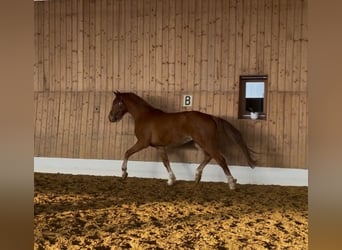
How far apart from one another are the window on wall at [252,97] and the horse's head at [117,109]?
1.74 meters

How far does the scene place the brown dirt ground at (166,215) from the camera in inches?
126

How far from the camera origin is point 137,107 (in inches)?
249

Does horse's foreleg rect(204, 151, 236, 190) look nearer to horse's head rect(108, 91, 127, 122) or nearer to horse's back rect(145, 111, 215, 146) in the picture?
horse's back rect(145, 111, 215, 146)

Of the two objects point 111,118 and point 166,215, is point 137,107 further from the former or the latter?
point 166,215

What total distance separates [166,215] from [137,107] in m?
2.52

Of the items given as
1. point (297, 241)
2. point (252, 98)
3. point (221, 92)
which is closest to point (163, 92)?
point (221, 92)

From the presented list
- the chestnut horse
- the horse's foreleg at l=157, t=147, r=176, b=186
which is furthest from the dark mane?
the horse's foreleg at l=157, t=147, r=176, b=186

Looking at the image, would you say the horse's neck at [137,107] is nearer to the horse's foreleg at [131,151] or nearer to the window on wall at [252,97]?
the horse's foreleg at [131,151]

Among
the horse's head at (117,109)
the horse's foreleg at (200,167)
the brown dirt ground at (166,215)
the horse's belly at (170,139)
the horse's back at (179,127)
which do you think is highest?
the horse's head at (117,109)

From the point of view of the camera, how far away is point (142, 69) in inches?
263

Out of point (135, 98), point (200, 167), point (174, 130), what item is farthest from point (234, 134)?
point (135, 98)

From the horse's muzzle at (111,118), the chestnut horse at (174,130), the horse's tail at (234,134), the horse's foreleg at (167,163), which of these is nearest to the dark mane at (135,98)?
the chestnut horse at (174,130)

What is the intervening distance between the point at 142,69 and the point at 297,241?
13.6 feet
